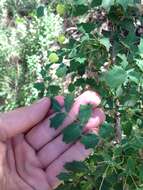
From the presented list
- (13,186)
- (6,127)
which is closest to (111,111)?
(6,127)

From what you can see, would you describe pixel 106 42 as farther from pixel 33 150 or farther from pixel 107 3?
pixel 33 150

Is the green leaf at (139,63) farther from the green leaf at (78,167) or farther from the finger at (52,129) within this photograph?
the green leaf at (78,167)

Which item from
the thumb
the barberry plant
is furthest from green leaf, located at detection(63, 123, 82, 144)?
the thumb

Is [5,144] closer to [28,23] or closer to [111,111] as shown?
[111,111]

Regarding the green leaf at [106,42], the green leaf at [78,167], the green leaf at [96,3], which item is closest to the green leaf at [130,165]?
the green leaf at [78,167]

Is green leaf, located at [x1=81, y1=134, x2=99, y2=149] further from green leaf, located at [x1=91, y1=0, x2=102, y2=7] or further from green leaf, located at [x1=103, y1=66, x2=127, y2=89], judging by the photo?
green leaf, located at [x1=91, y1=0, x2=102, y2=7]

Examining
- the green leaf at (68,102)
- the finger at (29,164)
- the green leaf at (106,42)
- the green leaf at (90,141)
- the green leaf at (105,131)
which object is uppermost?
the green leaf at (106,42)

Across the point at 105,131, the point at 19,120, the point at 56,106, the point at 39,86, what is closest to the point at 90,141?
the point at 105,131
